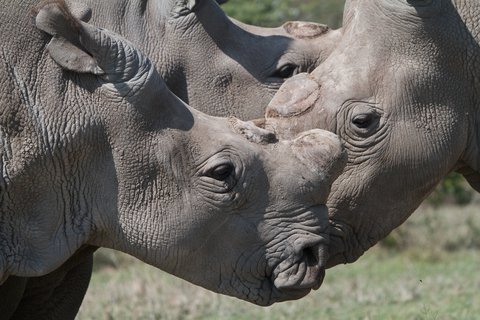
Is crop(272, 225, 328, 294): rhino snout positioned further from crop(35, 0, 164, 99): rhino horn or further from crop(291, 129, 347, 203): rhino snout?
crop(35, 0, 164, 99): rhino horn

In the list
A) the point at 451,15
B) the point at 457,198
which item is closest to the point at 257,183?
the point at 451,15

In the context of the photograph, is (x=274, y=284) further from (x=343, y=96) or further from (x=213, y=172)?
(x=343, y=96)

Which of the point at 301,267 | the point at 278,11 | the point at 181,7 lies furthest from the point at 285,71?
the point at 278,11

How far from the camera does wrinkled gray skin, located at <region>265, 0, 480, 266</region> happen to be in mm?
7414

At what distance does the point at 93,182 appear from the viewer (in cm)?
637

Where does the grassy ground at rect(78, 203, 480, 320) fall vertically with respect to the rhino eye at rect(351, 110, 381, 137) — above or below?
below

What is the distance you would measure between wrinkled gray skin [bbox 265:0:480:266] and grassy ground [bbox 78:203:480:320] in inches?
44.7

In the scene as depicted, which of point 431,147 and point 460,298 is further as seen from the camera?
point 460,298

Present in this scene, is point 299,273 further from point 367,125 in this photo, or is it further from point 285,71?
point 285,71

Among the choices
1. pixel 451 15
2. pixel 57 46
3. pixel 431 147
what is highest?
pixel 57 46

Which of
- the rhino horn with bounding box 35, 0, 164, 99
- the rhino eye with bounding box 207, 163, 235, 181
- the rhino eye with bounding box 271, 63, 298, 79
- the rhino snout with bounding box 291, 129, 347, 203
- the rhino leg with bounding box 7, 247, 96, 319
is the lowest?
the rhino leg with bounding box 7, 247, 96, 319

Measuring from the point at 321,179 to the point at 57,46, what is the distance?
1473mm

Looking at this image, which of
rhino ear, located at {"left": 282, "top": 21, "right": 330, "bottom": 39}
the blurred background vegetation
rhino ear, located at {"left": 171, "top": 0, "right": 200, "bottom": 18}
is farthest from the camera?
the blurred background vegetation

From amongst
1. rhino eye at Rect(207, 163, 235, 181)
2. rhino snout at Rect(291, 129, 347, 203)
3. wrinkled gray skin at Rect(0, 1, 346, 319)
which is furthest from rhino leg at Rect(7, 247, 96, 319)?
rhino snout at Rect(291, 129, 347, 203)
